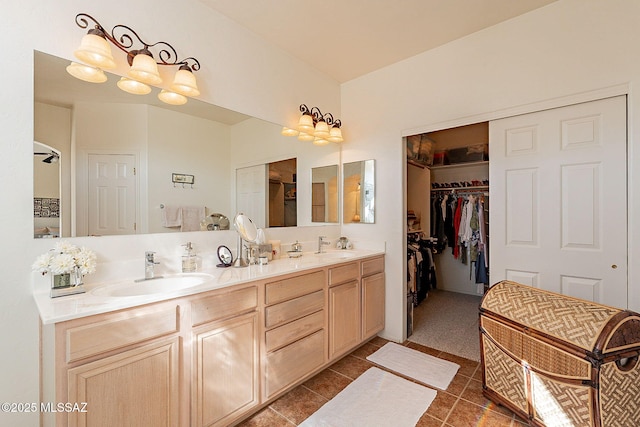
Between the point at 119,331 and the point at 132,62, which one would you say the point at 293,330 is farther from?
the point at 132,62

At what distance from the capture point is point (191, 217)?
1.98 metres

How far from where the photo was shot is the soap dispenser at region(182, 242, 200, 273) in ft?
6.06

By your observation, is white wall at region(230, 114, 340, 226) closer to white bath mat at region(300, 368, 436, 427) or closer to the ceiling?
the ceiling

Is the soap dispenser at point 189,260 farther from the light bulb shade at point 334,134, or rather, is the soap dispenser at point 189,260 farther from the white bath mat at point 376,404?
the light bulb shade at point 334,134

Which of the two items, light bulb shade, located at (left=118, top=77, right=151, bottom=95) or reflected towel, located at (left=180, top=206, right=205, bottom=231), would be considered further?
reflected towel, located at (left=180, top=206, right=205, bottom=231)

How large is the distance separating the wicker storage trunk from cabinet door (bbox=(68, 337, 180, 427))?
1924 mm

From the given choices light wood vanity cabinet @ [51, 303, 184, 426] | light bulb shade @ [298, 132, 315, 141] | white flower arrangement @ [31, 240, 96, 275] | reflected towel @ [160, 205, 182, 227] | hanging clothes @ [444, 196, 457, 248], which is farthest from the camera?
hanging clothes @ [444, 196, 457, 248]

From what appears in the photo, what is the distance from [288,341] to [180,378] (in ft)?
2.33

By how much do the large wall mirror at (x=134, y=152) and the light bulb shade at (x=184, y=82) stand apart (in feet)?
0.40

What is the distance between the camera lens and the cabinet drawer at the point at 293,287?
5.85 feet

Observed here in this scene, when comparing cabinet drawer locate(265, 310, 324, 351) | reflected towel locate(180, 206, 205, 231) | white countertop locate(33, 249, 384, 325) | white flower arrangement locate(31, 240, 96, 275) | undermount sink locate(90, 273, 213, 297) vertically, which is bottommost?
cabinet drawer locate(265, 310, 324, 351)

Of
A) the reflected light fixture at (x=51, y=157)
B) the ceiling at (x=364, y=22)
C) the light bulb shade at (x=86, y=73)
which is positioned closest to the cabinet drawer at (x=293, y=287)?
the reflected light fixture at (x=51, y=157)

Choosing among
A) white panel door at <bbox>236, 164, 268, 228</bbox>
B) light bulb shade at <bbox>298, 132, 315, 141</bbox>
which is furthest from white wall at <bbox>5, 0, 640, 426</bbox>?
white panel door at <bbox>236, 164, 268, 228</bbox>

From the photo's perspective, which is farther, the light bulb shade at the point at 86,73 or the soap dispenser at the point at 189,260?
the soap dispenser at the point at 189,260
